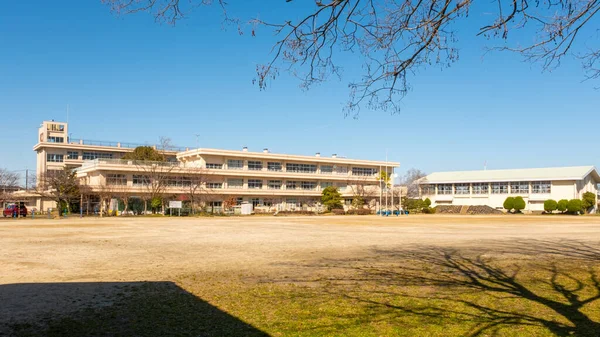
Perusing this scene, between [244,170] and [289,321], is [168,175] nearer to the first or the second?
[244,170]

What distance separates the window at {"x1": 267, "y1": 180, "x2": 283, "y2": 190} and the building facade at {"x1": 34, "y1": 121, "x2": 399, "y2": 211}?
0.28 ft

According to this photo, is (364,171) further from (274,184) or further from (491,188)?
(491,188)

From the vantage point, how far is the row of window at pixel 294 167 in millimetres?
78438

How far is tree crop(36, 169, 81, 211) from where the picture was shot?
196 ft

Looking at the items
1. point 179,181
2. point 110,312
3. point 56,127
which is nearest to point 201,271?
point 110,312

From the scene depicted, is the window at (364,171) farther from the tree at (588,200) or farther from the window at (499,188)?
the tree at (588,200)

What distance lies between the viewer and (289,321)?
269 inches

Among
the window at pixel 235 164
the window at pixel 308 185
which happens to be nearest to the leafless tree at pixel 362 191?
the window at pixel 308 185

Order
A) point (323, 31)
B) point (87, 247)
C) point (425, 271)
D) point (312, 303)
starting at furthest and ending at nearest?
point (87, 247) → point (425, 271) → point (312, 303) → point (323, 31)

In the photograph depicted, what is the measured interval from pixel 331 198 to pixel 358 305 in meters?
72.4

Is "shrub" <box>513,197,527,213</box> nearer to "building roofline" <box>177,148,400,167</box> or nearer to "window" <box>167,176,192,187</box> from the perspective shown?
"building roofline" <box>177,148,400,167</box>

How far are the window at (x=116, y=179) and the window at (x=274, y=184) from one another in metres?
23.7

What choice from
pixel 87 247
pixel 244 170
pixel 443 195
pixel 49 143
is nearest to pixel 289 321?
pixel 87 247

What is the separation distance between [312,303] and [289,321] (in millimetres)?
1161
